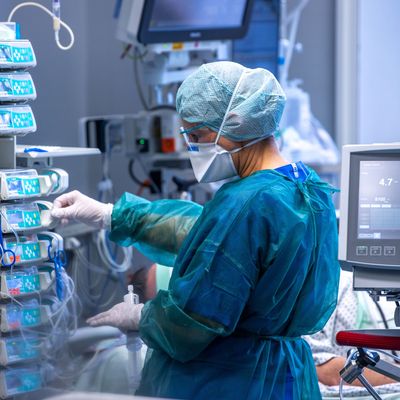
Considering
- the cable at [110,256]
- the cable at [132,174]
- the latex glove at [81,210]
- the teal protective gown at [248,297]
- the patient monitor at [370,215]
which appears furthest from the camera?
the cable at [132,174]

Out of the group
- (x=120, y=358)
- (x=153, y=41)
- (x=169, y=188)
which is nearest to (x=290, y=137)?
(x=169, y=188)

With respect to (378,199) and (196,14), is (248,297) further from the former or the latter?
(196,14)

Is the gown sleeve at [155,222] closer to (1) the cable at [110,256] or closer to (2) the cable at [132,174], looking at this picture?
(1) the cable at [110,256]

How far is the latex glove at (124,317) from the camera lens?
193cm

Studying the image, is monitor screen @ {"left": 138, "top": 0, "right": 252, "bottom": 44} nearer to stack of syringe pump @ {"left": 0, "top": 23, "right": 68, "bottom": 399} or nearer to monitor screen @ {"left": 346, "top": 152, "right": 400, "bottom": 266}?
stack of syringe pump @ {"left": 0, "top": 23, "right": 68, "bottom": 399}

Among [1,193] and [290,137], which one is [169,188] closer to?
[290,137]

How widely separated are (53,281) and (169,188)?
1950mm

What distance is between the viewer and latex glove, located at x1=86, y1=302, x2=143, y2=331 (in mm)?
1934

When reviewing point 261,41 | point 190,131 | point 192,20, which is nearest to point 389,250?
point 190,131

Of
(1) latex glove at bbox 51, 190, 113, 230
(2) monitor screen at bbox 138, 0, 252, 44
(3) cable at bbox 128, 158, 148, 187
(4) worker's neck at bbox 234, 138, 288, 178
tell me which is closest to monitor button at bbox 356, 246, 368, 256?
(4) worker's neck at bbox 234, 138, 288, 178

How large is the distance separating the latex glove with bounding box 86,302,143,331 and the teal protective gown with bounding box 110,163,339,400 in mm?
67

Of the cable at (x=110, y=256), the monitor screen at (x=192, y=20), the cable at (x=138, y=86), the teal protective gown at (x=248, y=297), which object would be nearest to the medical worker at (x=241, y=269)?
the teal protective gown at (x=248, y=297)

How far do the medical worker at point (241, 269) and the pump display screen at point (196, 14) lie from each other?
6.23ft

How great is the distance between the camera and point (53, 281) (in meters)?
2.25
